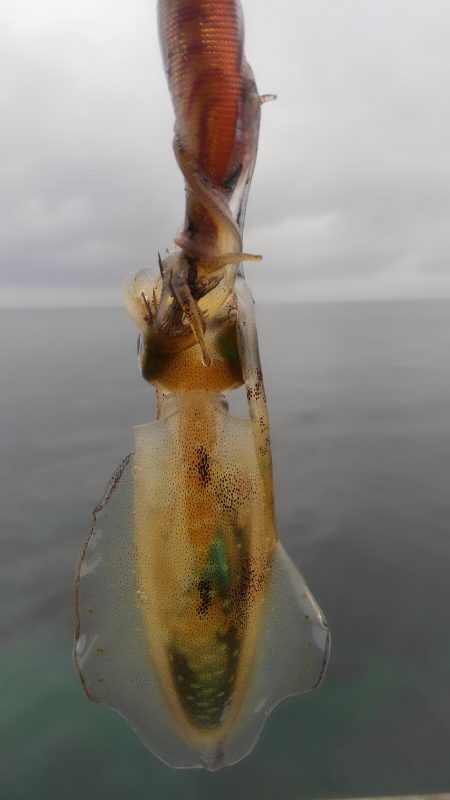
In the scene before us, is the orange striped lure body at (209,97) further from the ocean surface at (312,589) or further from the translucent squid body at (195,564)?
the ocean surface at (312,589)

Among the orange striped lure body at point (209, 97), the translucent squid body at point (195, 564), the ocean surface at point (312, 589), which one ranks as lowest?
the ocean surface at point (312, 589)

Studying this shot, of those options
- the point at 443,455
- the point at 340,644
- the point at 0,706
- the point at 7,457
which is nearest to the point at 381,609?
the point at 340,644

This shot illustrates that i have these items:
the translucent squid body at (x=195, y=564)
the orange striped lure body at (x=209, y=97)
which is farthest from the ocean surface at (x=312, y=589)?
the orange striped lure body at (x=209, y=97)

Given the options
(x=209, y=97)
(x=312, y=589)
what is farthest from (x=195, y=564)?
(x=312, y=589)

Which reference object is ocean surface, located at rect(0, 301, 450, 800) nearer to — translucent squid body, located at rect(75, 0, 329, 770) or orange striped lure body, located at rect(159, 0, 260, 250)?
translucent squid body, located at rect(75, 0, 329, 770)

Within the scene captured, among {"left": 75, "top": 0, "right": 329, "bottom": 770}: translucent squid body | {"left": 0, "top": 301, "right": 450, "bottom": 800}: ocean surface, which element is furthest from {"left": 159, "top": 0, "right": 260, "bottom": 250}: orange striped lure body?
{"left": 0, "top": 301, "right": 450, "bottom": 800}: ocean surface

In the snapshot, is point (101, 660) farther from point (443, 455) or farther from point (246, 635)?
point (443, 455)

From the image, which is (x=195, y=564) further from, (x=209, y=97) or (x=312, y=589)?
(x=312, y=589)
